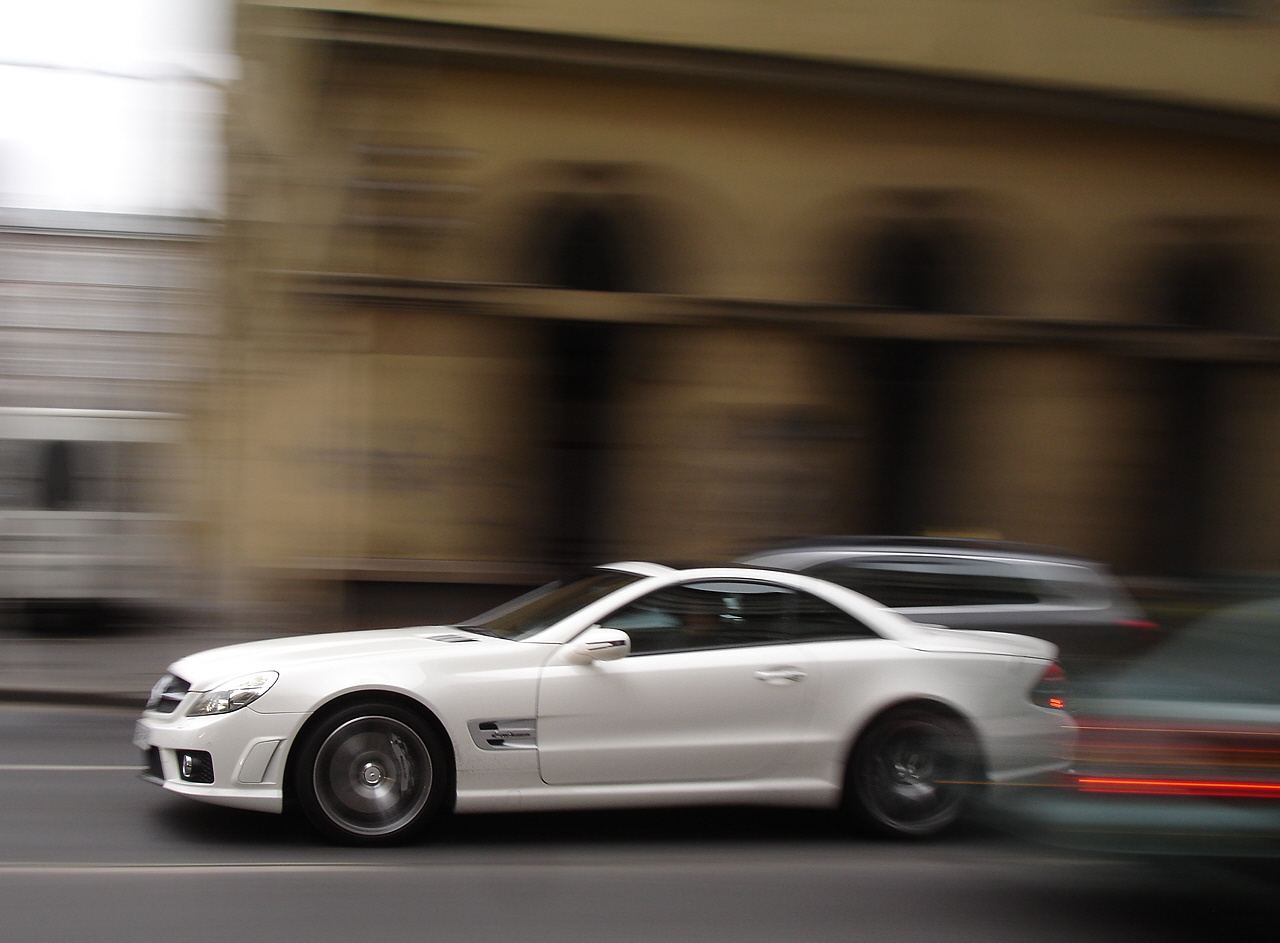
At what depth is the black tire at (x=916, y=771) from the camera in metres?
6.00

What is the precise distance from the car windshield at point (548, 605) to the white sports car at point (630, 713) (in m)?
0.03

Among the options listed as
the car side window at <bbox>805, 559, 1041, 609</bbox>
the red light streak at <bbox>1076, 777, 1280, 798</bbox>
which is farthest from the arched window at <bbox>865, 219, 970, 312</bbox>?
the red light streak at <bbox>1076, 777, 1280, 798</bbox>

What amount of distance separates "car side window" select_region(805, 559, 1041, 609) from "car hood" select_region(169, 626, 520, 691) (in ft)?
9.34

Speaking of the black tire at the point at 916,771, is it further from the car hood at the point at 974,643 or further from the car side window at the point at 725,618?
the car side window at the point at 725,618

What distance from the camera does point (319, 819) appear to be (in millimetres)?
5590

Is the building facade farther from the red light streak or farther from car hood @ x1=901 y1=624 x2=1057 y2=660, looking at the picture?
the red light streak

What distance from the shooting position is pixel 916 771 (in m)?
6.05

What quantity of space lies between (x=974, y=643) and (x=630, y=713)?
1.76 metres

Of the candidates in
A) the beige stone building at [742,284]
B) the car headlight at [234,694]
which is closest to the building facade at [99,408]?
the beige stone building at [742,284]

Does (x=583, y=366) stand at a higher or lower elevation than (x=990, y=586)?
higher

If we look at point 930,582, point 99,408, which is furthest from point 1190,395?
point 99,408

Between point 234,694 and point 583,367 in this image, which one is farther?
point 583,367

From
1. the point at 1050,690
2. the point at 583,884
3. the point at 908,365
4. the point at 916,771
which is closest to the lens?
the point at 583,884

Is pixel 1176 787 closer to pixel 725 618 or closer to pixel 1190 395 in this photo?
pixel 725 618
